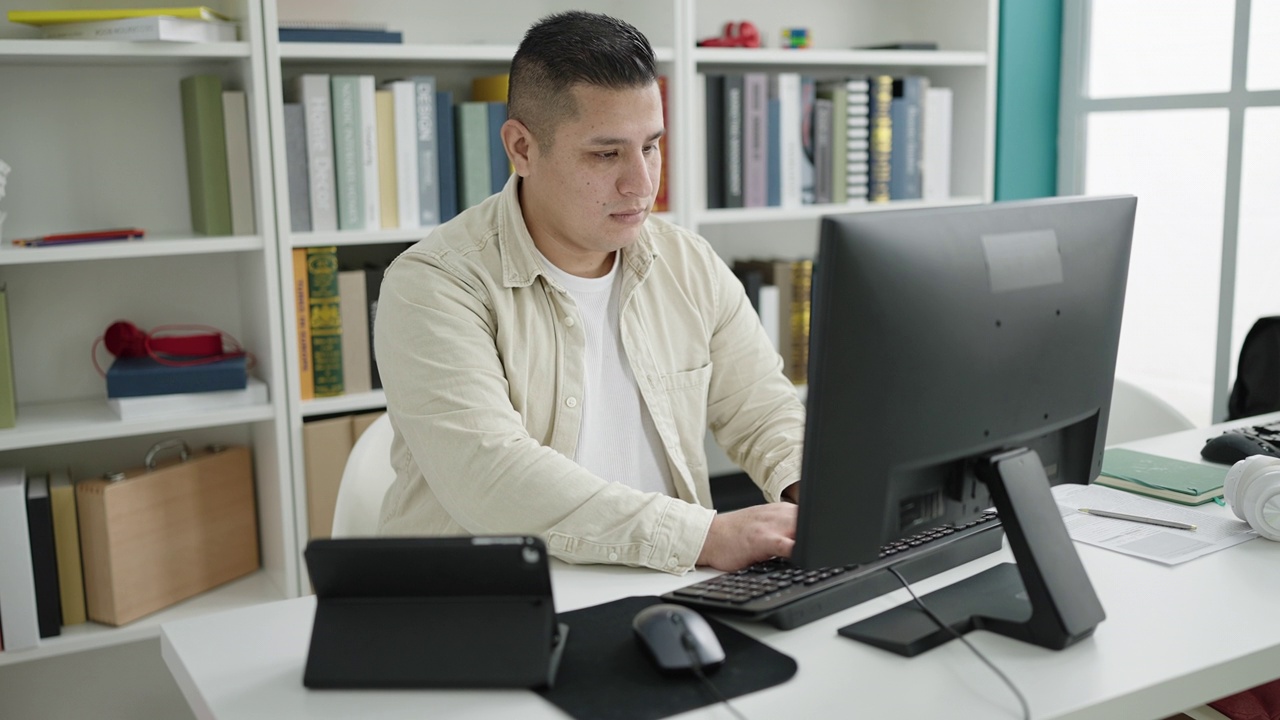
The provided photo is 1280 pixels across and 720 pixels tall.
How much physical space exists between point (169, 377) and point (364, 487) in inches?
27.8

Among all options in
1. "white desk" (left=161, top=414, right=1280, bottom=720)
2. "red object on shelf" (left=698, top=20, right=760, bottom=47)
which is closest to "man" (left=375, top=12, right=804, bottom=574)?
"white desk" (left=161, top=414, right=1280, bottom=720)

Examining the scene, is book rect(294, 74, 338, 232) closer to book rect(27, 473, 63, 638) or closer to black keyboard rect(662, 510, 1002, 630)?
book rect(27, 473, 63, 638)

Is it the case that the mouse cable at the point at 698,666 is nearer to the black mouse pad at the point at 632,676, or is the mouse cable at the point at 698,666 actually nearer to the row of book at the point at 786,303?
the black mouse pad at the point at 632,676

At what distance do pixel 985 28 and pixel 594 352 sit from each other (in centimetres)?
178

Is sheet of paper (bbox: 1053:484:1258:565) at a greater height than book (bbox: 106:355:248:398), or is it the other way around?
book (bbox: 106:355:248:398)

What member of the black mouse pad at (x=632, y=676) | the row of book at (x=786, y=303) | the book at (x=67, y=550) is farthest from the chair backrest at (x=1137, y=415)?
the book at (x=67, y=550)

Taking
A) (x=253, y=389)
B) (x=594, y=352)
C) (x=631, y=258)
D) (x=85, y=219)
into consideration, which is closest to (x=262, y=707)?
(x=594, y=352)

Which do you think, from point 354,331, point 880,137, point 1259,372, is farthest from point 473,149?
point 1259,372

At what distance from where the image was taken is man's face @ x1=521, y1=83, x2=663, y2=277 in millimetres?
1643

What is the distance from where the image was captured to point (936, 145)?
3.04 meters

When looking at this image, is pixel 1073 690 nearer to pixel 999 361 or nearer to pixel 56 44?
pixel 999 361

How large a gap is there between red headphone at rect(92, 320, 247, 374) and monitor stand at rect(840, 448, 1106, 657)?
1618 millimetres

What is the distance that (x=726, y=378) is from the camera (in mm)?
1873

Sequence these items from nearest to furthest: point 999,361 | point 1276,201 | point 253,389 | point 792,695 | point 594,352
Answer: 1. point 792,695
2. point 999,361
3. point 594,352
4. point 253,389
5. point 1276,201
